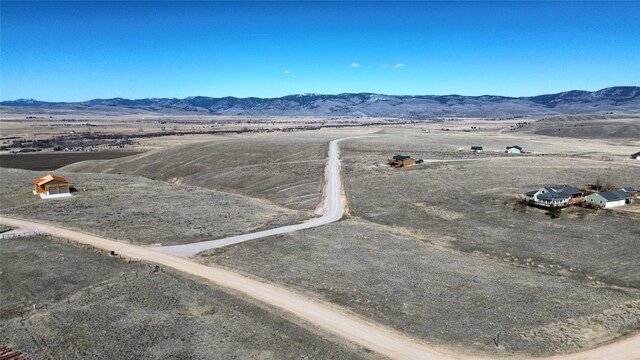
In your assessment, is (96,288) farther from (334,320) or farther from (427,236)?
(427,236)

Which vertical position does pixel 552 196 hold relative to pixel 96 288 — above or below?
above

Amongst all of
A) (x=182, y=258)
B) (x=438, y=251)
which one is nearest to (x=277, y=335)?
(x=182, y=258)

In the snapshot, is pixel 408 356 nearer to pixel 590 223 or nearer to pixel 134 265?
pixel 134 265

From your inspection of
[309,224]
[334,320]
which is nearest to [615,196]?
[309,224]

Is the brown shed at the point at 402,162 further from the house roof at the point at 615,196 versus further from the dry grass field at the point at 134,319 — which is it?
the dry grass field at the point at 134,319

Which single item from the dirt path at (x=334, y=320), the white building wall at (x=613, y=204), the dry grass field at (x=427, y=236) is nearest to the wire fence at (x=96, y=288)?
the dirt path at (x=334, y=320)

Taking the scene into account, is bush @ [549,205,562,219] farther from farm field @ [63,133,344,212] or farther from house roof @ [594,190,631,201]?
farm field @ [63,133,344,212]
